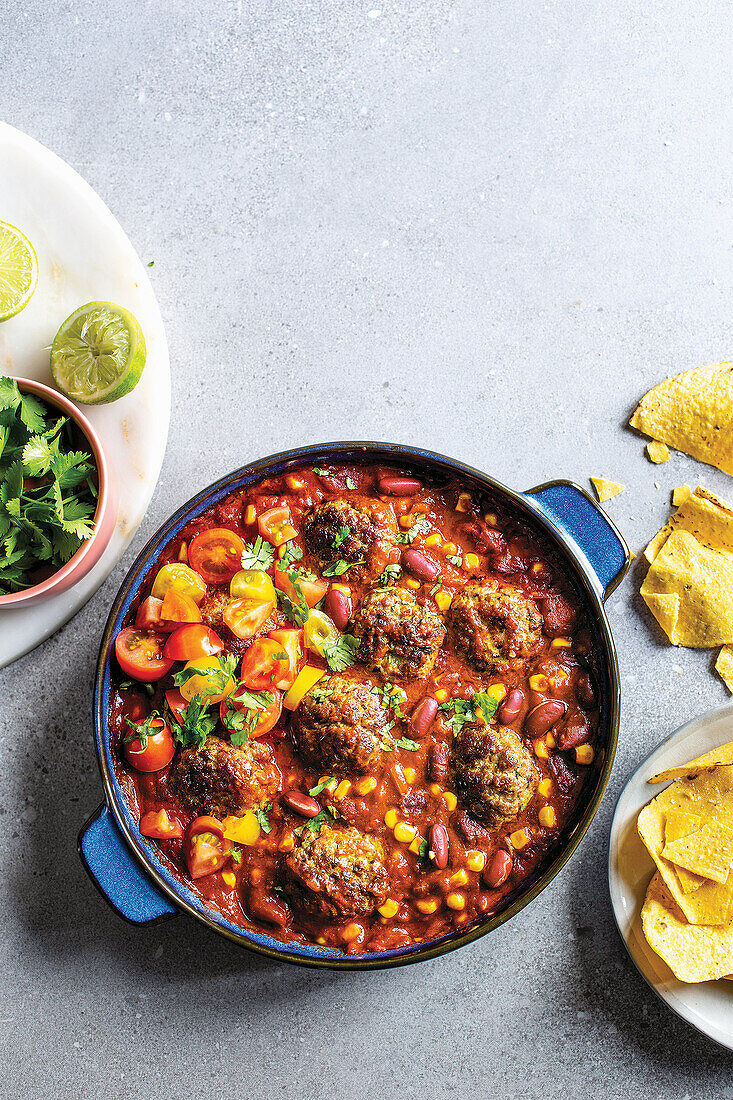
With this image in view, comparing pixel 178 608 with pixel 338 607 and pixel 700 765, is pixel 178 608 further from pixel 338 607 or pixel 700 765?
pixel 700 765

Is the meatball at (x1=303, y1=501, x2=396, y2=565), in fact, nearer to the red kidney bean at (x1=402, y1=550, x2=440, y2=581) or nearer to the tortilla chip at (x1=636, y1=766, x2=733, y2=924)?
the red kidney bean at (x1=402, y1=550, x2=440, y2=581)

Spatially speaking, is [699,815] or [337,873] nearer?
[337,873]

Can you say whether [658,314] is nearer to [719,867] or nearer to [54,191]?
[719,867]

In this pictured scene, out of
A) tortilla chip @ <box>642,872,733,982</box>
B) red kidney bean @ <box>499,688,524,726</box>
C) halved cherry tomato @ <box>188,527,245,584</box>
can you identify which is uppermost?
halved cherry tomato @ <box>188,527,245,584</box>

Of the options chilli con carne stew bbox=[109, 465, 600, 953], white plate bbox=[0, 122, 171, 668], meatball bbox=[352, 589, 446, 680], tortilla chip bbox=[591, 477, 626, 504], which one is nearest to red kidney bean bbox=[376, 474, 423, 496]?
chilli con carne stew bbox=[109, 465, 600, 953]

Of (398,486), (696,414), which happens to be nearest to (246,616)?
(398,486)

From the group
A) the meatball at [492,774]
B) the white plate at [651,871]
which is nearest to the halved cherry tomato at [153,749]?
the meatball at [492,774]
